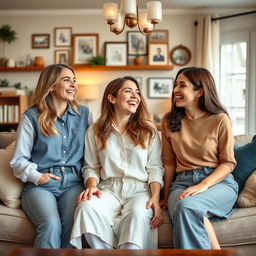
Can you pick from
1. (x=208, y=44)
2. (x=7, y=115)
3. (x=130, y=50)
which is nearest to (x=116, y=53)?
(x=130, y=50)

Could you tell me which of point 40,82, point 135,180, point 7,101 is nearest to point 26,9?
point 7,101

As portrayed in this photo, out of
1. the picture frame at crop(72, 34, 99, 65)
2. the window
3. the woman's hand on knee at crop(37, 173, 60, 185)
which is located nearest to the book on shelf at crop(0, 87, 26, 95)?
the picture frame at crop(72, 34, 99, 65)

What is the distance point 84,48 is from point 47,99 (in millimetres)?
3675

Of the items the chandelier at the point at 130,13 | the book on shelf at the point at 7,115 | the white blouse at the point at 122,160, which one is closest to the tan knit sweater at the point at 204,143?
the white blouse at the point at 122,160

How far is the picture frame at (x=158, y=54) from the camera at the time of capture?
5.62 metres

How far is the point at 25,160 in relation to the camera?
1.98m

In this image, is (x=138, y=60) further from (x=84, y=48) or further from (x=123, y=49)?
(x=84, y=48)

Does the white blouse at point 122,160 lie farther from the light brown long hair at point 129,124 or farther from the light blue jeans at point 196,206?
the light blue jeans at point 196,206

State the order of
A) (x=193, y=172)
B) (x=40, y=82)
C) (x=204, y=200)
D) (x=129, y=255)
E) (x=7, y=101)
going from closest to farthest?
(x=129, y=255) < (x=204, y=200) < (x=193, y=172) < (x=40, y=82) < (x=7, y=101)

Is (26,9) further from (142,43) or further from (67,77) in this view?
(67,77)

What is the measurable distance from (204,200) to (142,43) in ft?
14.0

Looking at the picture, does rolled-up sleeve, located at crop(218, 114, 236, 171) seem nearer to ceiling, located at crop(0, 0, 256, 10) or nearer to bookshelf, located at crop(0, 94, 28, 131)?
ceiling, located at crop(0, 0, 256, 10)

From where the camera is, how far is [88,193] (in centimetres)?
184

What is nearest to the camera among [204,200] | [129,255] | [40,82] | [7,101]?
[129,255]
